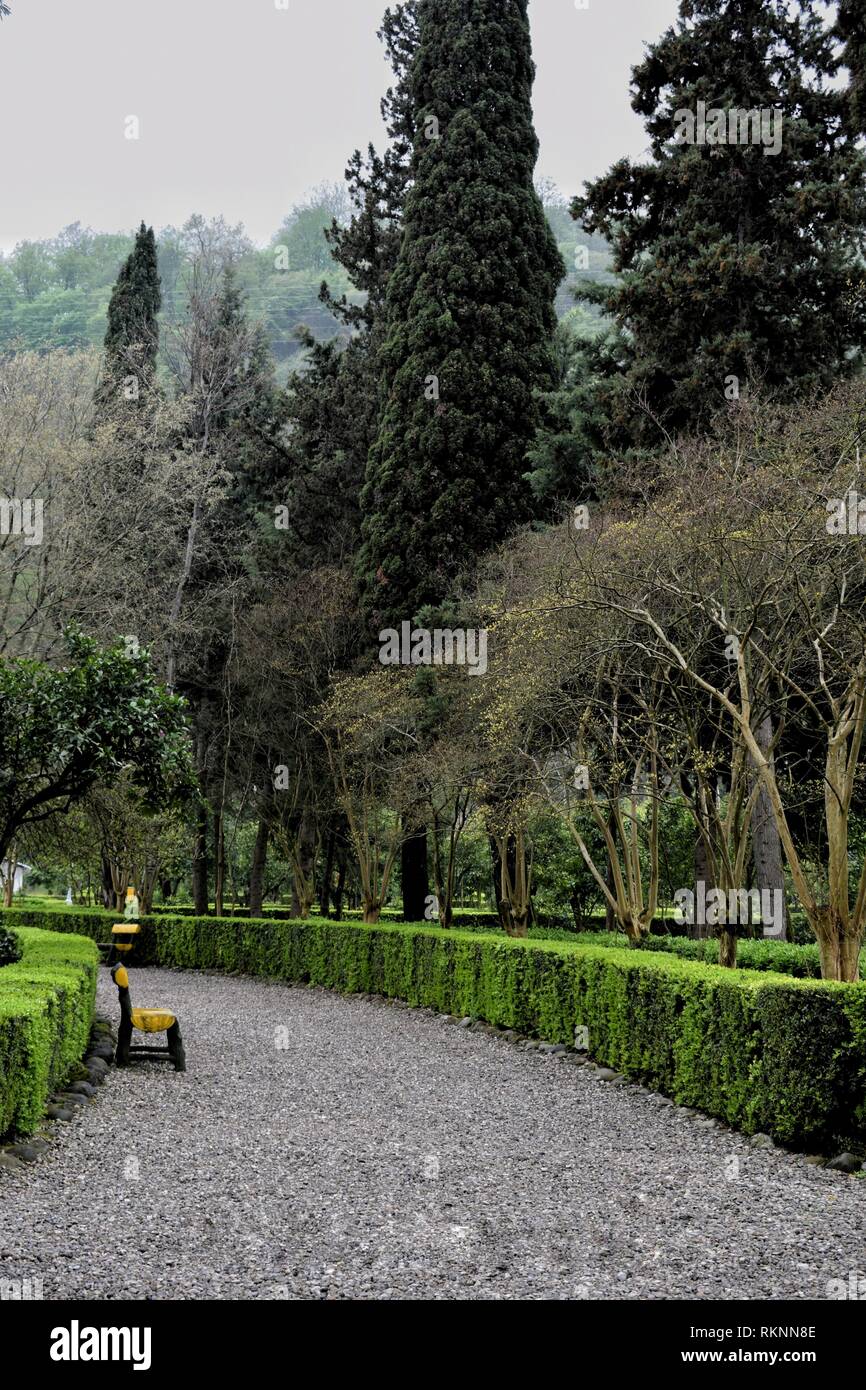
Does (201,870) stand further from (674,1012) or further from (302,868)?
(674,1012)

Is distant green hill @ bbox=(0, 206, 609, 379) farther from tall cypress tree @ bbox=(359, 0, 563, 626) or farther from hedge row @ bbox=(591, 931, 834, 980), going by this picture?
hedge row @ bbox=(591, 931, 834, 980)

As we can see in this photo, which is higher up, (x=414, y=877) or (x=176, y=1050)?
(x=414, y=877)

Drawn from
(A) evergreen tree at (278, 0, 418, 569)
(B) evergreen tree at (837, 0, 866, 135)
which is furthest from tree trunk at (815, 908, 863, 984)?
(A) evergreen tree at (278, 0, 418, 569)

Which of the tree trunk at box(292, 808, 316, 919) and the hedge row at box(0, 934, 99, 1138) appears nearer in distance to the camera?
the hedge row at box(0, 934, 99, 1138)

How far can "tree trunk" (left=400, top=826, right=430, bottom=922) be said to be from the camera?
23.3 metres

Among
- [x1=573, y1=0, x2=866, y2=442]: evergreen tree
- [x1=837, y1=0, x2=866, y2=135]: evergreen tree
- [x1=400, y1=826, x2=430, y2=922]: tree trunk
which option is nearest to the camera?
[x1=837, y1=0, x2=866, y2=135]: evergreen tree

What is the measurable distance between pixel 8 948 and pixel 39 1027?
4.81 meters

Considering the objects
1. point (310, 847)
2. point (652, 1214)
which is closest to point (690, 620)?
point (652, 1214)

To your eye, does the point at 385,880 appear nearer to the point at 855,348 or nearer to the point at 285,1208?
the point at 855,348

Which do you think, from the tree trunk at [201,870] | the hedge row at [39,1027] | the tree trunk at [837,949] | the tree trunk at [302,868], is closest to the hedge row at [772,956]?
the tree trunk at [837,949]

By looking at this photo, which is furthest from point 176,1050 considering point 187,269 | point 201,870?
point 187,269

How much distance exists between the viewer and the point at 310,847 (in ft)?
81.8

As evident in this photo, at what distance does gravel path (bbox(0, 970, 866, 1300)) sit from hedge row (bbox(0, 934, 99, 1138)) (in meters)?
0.34

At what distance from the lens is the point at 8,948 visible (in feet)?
37.2
